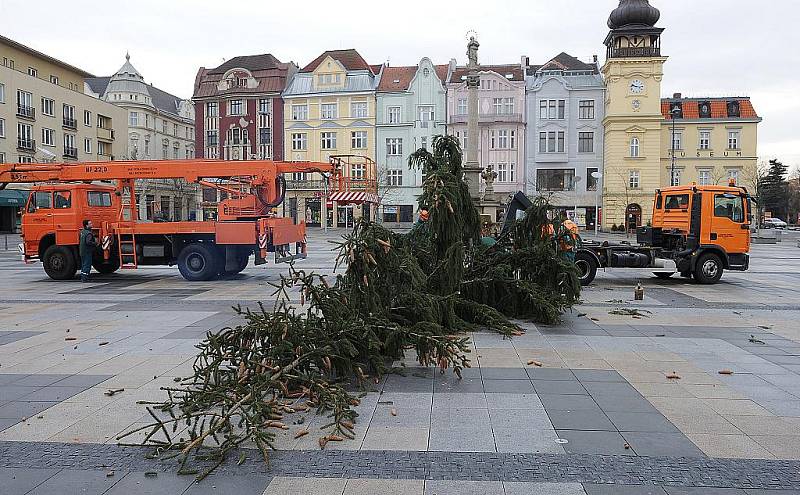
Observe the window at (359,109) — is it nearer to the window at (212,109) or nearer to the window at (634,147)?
the window at (212,109)

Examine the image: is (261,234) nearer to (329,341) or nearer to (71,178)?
(71,178)

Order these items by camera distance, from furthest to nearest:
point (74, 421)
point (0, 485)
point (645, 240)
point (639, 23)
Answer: point (639, 23) → point (645, 240) → point (74, 421) → point (0, 485)

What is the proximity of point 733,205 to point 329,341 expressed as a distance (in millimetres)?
14750

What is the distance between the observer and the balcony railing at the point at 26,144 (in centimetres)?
5350

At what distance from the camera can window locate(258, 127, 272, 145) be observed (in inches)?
2699

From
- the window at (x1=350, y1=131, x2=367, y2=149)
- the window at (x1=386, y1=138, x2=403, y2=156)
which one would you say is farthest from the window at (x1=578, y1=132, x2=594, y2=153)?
the window at (x1=350, y1=131, x2=367, y2=149)

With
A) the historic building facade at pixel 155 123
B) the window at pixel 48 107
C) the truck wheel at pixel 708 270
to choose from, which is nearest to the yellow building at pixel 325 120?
the historic building facade at pixel 155 123

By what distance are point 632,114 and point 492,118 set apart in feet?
44.2

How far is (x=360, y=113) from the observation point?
218 feet

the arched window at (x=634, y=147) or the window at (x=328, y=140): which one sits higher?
the window at (x=328, y=140)

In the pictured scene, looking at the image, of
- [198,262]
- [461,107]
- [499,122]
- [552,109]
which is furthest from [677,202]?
[552,109]

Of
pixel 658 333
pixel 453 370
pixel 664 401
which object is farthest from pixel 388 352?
pixel 658 333

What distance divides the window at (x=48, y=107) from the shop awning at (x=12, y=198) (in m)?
7.68

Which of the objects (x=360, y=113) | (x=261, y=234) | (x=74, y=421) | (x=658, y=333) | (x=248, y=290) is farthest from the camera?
(x=360, y=113)
